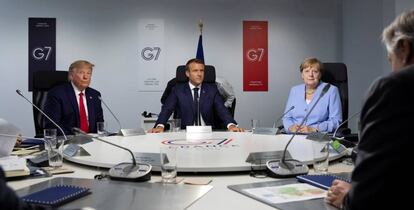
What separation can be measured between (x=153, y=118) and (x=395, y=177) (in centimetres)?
439

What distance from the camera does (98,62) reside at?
5676 millimetres

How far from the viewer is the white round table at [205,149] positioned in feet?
6.82

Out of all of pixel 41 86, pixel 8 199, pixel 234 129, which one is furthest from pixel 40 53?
pixel 8 199

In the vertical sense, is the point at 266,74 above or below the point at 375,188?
above

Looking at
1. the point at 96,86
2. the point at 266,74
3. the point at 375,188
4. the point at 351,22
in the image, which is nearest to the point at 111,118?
the point at 96,86

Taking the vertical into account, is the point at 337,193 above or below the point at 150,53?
below

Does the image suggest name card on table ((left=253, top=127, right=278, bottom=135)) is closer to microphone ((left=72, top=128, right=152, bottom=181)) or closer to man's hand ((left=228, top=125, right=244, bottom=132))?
man's hand ((left=228, top=125, right=244, bottom=132))

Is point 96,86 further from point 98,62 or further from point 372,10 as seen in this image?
point 372,10

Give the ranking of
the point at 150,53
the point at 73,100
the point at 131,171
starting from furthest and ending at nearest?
the point at 150,53 → the point at 73,100 → the point at 131,171

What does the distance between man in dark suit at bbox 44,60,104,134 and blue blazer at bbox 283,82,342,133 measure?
6.33ft

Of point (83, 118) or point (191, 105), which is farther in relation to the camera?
point (191, 105)

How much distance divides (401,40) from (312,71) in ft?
9.39

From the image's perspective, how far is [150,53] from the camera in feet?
18.9

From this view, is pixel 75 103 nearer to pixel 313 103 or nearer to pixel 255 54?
pixel 313 103
